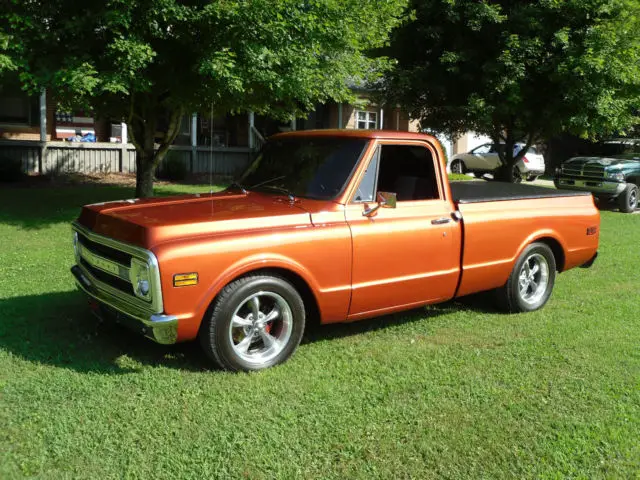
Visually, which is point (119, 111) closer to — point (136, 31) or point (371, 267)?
point (136, 31)

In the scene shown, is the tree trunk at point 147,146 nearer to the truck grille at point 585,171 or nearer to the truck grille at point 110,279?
the truck grille at point 110,279

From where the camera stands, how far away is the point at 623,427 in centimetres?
373

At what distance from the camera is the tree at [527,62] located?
41.5ft

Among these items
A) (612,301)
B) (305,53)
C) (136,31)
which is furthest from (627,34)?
(136,31)

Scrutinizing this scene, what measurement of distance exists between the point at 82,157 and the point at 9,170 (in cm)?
269

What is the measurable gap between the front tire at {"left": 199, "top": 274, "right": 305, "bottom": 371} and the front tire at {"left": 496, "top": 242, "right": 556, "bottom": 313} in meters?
2.52

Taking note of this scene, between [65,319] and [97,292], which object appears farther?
[65,319]

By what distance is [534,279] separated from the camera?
249 inches

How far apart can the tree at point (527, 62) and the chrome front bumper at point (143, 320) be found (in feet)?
→ 34.3

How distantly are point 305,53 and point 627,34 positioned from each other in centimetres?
756

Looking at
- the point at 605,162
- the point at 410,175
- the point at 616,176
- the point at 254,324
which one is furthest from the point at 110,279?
the point at 605,162

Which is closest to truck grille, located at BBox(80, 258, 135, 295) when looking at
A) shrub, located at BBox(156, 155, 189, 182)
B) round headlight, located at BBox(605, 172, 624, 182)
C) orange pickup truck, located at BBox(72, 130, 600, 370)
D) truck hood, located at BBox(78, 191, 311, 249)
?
orange pickup truck, located at BBox(72, 130, 600, 370)

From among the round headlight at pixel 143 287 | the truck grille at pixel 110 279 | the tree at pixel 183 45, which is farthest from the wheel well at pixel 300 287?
the tree at pixel 183 45

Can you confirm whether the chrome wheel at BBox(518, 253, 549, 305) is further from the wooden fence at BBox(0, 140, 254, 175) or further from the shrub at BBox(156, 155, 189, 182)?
the shrub at BBox(156, 155, 189, 182)
